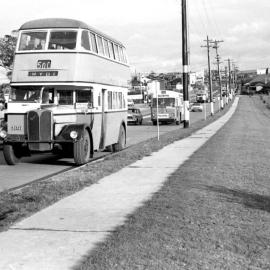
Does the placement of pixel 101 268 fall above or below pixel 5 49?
below

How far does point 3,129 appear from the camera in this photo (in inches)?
572

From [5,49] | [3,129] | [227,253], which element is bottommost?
[227,253]

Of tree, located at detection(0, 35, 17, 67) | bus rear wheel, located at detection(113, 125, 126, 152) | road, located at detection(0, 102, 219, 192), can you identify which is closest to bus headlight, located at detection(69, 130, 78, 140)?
road, located at detection(0, 102, 219, 192)

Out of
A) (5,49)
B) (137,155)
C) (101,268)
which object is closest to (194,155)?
(137,155)

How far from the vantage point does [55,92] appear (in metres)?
14.8

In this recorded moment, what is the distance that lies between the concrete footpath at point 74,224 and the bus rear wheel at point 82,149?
2.65m

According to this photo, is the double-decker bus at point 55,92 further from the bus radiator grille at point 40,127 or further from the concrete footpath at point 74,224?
the concrete footpath at point 74,224

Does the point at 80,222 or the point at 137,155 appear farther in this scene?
the point at 137,155

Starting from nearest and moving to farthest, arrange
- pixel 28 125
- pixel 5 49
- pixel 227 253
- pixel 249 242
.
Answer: pixel 227 253
pixel 249 242
pixel 28 125
pixel 5 49

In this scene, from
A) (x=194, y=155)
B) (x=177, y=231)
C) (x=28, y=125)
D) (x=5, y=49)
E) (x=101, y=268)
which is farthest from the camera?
(x=5, y=49)

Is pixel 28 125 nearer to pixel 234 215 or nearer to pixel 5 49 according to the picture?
pixel 234 215

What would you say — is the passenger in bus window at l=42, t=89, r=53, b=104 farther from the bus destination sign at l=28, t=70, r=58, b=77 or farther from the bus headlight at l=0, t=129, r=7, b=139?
the bus headlight at l=0, t=129, r=7, b=139

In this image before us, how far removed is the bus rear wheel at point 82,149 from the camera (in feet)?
45.8

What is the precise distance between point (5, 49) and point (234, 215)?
4450cm
